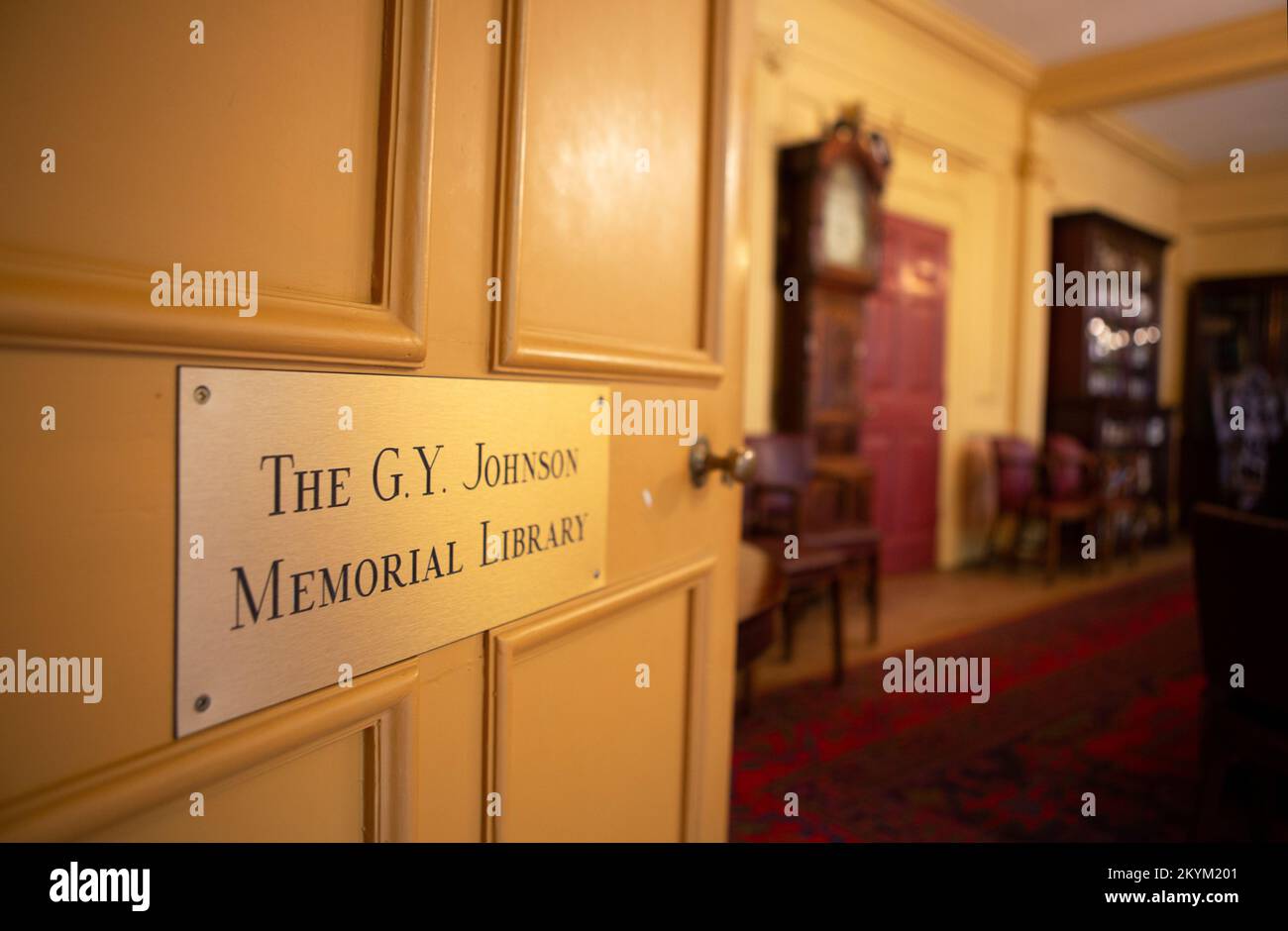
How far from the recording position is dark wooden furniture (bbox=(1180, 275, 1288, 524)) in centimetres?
767

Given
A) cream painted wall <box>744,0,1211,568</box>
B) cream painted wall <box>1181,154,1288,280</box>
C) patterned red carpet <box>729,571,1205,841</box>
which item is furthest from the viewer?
cream painted wall <box>1181,154,1288,280</box>

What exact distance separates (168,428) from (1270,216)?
9.82m

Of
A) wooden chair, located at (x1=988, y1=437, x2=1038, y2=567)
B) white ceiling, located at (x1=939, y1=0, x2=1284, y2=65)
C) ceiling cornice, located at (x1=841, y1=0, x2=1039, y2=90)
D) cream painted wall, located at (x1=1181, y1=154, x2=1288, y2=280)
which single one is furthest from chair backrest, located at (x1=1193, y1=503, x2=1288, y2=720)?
cream painted wall, located at (x1=1181, y1=154, x2=1288, y2=280)

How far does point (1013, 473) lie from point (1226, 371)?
4.03 meters

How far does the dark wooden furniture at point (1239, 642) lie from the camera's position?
6.00 ft

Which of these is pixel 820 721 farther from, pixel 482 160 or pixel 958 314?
pixel 958 314

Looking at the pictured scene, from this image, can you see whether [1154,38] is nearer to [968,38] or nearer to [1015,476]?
[968,38]

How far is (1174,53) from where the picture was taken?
5.25 meters

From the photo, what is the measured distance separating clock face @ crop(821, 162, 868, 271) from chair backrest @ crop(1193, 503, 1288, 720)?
2.73m

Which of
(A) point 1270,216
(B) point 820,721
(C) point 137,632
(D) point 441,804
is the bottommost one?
(B) point 820,721
